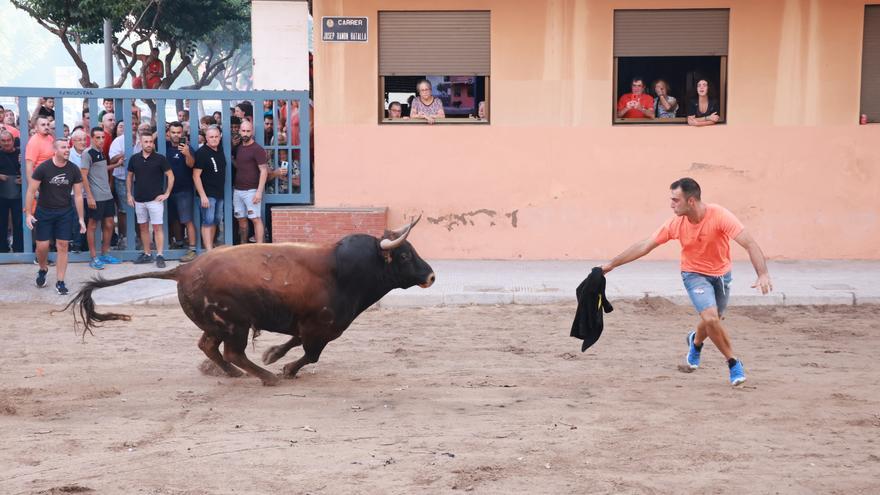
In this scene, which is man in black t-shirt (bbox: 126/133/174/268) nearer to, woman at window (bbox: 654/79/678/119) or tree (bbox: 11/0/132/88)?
woman at window (bbox: 654/79/678/119)

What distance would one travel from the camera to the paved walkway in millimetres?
13219

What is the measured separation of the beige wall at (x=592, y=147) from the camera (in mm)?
15586

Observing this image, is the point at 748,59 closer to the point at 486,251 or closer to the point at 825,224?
the point at 825,224

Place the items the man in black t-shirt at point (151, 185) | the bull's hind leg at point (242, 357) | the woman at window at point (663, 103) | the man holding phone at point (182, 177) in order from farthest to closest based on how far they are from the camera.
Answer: the woman at window at point (663, 103) < the man holding phone at point (182, 177) < the man in black t-shirt at point (151, 185) < the bull's hind leg at point (242, 357)

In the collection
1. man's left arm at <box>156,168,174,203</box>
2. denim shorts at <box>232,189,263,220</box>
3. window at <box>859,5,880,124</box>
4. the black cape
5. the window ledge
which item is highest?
window at <box>859,5,880,124</box>

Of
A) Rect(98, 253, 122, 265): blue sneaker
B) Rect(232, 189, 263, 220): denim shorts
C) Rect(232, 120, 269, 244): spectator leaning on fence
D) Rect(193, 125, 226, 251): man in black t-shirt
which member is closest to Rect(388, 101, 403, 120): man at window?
Rect(232, 120, 269, 244): spectator leaning on fence

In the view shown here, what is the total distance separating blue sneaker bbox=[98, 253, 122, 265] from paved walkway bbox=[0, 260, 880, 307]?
7.1 inches

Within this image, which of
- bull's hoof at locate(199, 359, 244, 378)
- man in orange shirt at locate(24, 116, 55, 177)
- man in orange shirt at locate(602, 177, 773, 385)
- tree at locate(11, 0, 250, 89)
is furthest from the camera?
tree at locate(11, 0, 250, 89)

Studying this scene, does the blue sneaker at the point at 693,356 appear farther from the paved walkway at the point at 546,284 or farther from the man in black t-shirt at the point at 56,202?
the man in black t-shirt at the point at 56,202

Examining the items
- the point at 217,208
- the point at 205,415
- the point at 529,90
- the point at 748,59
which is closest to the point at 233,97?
the point at 217,208

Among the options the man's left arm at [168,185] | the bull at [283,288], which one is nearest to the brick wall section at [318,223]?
the man's left arm at [168,185]

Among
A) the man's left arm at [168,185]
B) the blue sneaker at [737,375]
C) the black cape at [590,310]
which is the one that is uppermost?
the man's left arm at [168,185]

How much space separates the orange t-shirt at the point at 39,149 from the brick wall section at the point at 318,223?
3.01 meters

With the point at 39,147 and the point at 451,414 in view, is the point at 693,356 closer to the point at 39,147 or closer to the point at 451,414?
the point at 451,414
